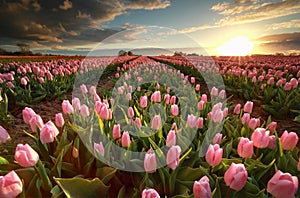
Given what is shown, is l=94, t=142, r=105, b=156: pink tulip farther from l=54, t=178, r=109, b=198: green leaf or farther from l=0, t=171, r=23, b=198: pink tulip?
l=0, t=171, r=23, b=198: pink tulip

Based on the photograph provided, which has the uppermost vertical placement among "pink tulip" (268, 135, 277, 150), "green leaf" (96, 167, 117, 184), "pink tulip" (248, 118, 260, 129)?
"pink tulip" (248, 118, 260, 129)

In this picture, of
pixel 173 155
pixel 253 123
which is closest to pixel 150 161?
pixel 173 155

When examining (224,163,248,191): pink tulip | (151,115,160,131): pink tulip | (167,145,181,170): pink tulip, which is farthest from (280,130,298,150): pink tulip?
(151,115,160,131): pink tulip

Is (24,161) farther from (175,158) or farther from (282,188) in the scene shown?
(282,188)

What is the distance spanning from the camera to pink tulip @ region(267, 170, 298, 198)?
118cm

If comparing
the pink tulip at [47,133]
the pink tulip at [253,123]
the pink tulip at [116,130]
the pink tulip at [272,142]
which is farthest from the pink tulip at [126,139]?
the pink tulip at [253,123]

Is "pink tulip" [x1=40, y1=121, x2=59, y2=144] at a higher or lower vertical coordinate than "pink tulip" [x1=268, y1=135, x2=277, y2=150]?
higher

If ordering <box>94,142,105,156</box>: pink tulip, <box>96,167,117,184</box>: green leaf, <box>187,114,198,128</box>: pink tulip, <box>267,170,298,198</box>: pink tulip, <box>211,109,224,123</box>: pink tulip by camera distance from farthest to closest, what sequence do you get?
<box>211,109,224,123</box>: pink tulip
<box>187,114,198,128</box>: pink tulip
<box>94,142,105,156</box>: pink tulip
<box>96,167,117,184</box>: green leaf
<box>267,170,298,198</box>: pink tulip

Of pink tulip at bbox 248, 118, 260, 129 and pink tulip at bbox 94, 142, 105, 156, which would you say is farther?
pink tulip at bbox 248, 118, 260, 129

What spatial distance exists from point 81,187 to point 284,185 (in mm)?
1117

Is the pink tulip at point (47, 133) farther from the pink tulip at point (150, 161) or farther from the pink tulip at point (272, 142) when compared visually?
the pink tulip at point (272, 142)

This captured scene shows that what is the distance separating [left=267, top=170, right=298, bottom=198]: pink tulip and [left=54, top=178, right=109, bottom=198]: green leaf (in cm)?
100

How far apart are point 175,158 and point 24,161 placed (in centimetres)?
89

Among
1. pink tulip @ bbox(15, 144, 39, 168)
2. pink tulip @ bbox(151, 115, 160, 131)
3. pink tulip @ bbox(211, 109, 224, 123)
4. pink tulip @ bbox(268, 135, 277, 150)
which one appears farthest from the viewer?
pink tulip @ bbox(211, 109, 224, 123)
